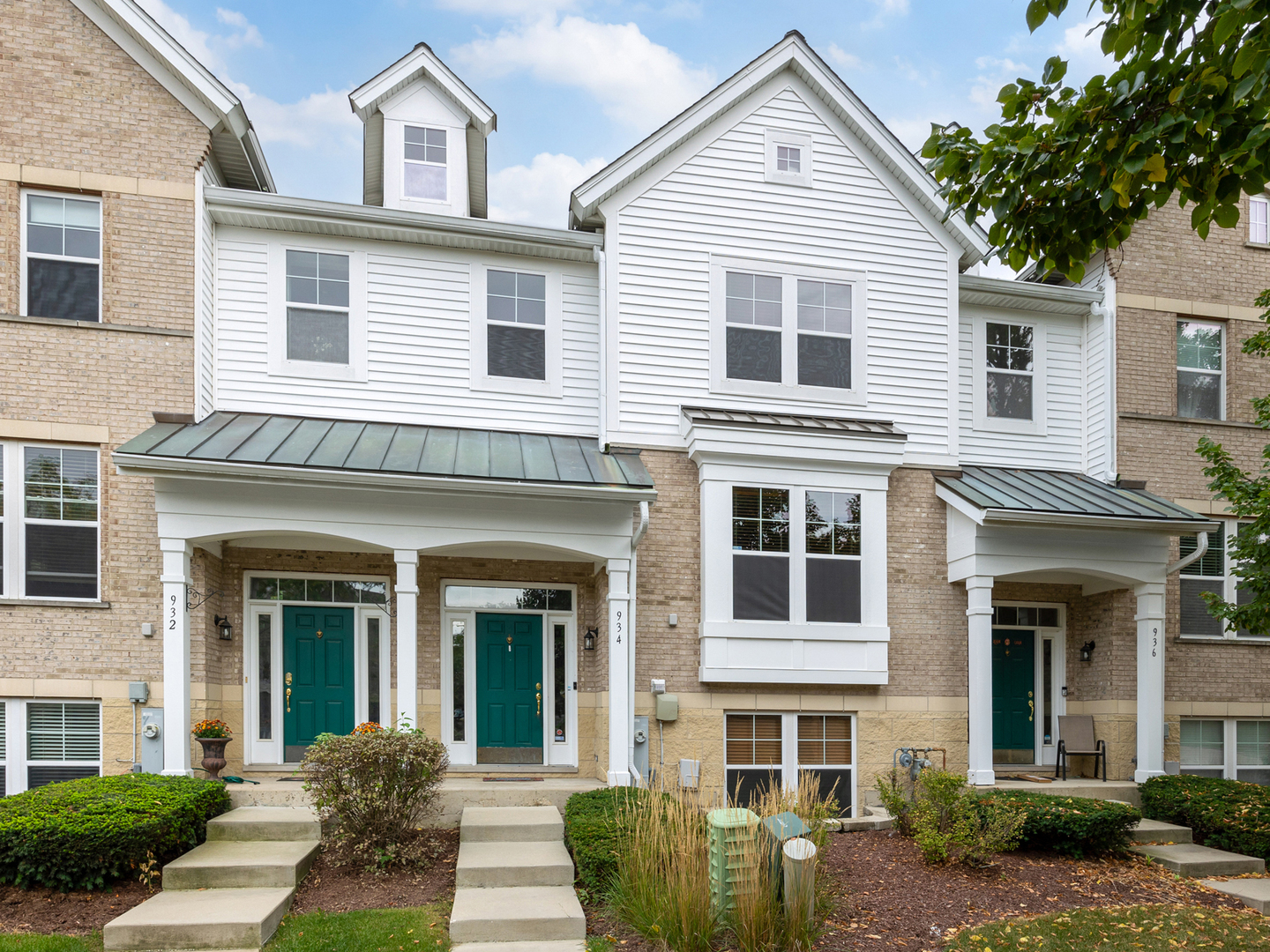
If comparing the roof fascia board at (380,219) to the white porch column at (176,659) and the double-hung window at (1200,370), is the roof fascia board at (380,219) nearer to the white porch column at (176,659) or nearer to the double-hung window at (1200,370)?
the white porch column at (176,659)

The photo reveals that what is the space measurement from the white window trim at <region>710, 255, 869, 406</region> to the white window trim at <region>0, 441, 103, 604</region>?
25.3 feet

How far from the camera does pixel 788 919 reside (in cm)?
646

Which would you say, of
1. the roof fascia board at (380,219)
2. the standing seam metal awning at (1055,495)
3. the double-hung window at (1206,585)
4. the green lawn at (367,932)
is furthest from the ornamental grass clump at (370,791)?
the double-hung window at (1206,585)

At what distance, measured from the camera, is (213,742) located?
10422mm

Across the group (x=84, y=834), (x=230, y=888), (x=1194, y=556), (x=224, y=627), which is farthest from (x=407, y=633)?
(x=1194, y=556)

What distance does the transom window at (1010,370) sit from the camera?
14102mm

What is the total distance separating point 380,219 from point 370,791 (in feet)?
23.1

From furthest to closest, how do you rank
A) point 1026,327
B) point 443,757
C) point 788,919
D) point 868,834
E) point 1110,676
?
point 1026,327, point 1110,676, point 868,834, point 443,757, point 788,919

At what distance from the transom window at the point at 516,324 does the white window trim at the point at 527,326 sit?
5 cm

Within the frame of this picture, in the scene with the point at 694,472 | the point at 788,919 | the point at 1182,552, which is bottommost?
the point at 788,919

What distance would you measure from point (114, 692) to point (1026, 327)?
1326cm

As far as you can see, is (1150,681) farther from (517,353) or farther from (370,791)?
(370,791)

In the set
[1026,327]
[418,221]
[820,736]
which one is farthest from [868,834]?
[418,221]

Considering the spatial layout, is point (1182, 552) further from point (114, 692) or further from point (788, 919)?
point (114, 692)
